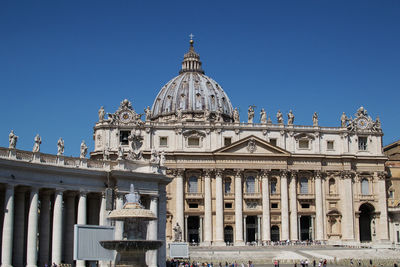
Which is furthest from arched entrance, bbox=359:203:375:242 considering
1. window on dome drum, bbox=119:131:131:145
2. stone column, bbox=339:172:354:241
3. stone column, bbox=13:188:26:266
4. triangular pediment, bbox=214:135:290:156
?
stone column, bbox=13:188:26:266

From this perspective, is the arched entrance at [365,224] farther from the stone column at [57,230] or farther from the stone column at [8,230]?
the stone column at [8,230]

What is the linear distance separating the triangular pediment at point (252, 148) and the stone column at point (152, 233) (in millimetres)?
48116

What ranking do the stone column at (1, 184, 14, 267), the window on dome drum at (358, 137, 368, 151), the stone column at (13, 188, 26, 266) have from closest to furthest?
the stone column at (1, 184, 14, 267) < the stone column at (13, 188, 26, 266) < the window on dome drum at (358, 137, 368, 151)

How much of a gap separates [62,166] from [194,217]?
Answer: 185 ft

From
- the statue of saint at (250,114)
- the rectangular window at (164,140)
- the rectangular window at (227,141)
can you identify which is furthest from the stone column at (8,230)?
the statue of saint at (250,114)

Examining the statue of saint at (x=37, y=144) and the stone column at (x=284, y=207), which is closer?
the statue of saint at (x=37, y=144)

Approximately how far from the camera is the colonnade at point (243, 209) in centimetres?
10531

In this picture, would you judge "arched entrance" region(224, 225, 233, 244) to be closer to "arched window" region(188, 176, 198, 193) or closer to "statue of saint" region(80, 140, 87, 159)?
"arched window" region(188, 176, 198, 193)

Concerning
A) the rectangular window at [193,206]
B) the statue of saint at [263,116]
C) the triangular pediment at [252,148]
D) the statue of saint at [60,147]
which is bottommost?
the rectangular window at [193,206]

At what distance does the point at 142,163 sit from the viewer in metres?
59.9

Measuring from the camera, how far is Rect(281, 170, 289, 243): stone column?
108 m

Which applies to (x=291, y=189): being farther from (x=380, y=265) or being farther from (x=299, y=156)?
(x=380, y=265)

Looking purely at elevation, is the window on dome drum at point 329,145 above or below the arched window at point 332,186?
above

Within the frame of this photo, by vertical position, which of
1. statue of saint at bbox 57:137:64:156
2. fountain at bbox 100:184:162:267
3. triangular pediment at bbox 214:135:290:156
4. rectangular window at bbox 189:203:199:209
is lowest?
fountain at bbox 100:184:162:267
